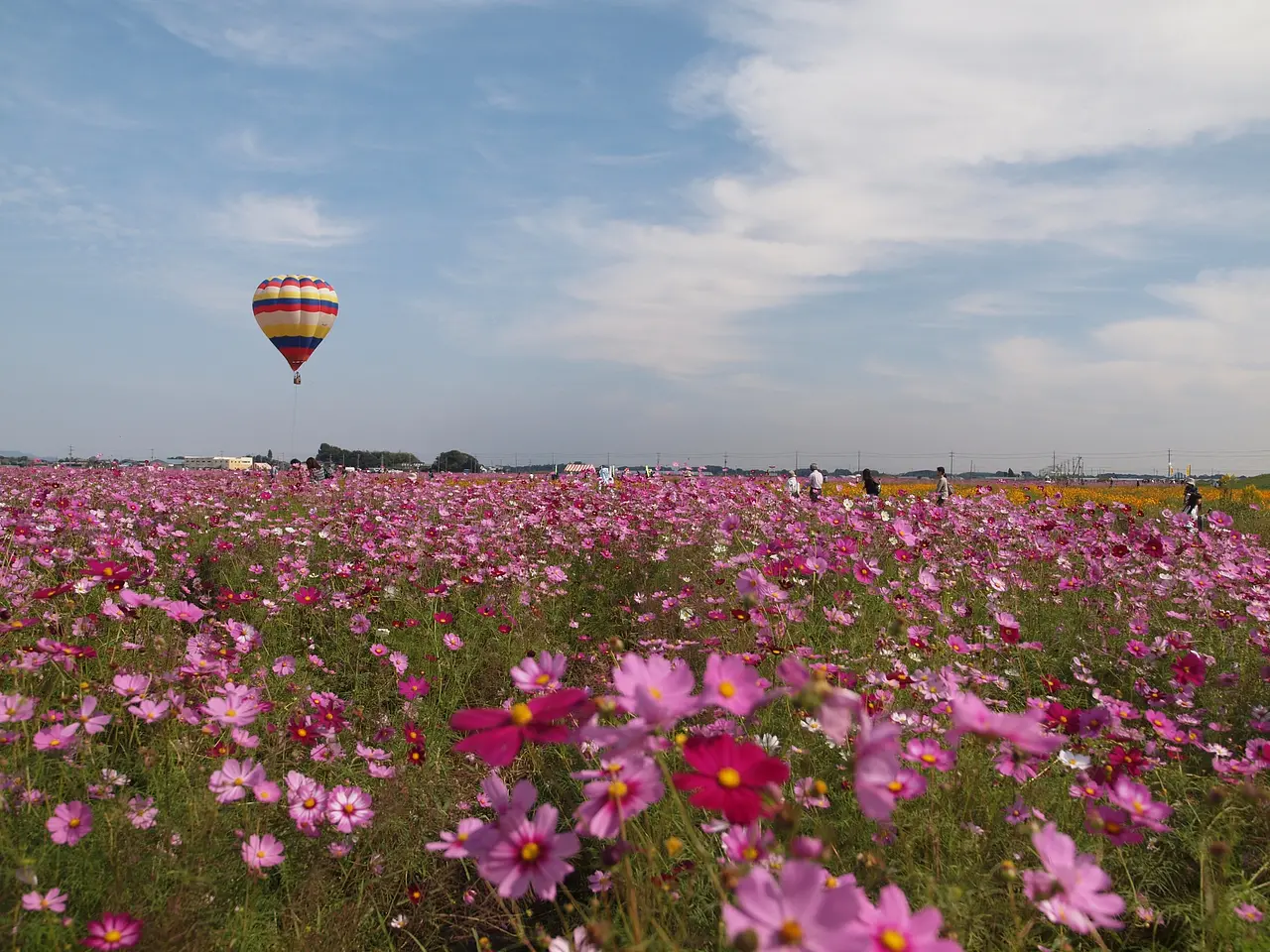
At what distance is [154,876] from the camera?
170 cm

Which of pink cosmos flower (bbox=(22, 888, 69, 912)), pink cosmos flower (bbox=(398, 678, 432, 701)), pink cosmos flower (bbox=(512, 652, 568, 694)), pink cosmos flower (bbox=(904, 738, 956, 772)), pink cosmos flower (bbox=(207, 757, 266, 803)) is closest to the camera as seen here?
pink cosmos flower (bbox=(512, 652, 568, 694))

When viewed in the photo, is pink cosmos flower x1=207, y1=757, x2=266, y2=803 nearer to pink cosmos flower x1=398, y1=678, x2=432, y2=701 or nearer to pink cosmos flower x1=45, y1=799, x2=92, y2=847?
pink cosmos flower x1=45, y1=799, x2=92, y2=847

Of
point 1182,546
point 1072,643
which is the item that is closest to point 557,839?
point 1072,643

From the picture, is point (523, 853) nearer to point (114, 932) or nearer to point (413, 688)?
point (114, 932)

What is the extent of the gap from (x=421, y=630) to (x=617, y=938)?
2714 millimetres

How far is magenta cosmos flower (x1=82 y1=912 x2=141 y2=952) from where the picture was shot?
1.33 metres

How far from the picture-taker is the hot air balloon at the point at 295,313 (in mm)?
17484

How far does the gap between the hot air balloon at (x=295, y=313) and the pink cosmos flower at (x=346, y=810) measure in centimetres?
1771

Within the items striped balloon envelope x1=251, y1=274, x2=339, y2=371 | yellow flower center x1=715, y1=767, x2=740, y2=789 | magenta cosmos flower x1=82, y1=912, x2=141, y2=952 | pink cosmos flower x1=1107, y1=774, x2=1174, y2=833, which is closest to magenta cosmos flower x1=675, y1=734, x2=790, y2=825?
yellow flower center x1=715, y1=767, x2=740, y2=789

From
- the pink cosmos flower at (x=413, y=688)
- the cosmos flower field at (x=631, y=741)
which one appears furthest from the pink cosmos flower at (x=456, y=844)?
the pink cosmos flower at (x=413, y=688)

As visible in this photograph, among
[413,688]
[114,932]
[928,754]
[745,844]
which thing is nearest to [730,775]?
[745,844]

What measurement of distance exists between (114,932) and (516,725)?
3.42 ft

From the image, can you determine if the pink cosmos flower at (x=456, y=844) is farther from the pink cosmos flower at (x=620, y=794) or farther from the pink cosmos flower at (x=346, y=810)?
the pink cosmos flower at (x=346, y=810)

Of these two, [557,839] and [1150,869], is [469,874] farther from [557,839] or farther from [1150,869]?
[1150,869]
